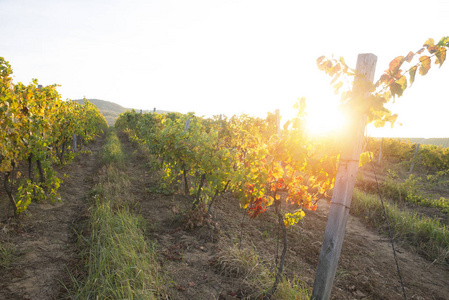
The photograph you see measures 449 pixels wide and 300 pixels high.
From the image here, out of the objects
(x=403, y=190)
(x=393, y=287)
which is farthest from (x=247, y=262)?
(x=403, y=190)

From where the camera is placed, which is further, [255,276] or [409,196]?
[409,196]

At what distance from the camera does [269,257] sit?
3238 mm

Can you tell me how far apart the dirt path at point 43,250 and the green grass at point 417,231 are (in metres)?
5.37

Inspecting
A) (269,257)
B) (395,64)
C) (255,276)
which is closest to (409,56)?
(395,64)

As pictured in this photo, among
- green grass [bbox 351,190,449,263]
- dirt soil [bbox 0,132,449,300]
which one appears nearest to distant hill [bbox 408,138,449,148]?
green grass [bbox 351,190,449,263]

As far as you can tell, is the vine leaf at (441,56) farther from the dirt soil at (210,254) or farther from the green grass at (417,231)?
the green grass at (417,231)

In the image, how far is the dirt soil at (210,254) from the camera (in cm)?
247

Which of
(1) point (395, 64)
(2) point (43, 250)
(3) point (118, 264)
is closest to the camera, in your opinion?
(1) point (395, 64)

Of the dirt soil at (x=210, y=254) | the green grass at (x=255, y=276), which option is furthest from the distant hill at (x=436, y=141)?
the green grass at (x=255, y=276)

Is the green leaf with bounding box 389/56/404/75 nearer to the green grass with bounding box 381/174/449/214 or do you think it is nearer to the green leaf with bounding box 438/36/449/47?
the green leaf with bounding box 438/36/449/47

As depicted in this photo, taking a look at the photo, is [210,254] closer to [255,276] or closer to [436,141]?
[255,276]

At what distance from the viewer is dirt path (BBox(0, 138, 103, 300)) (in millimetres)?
2293

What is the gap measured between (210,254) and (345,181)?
2.06m

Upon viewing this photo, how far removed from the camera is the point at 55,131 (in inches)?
217
